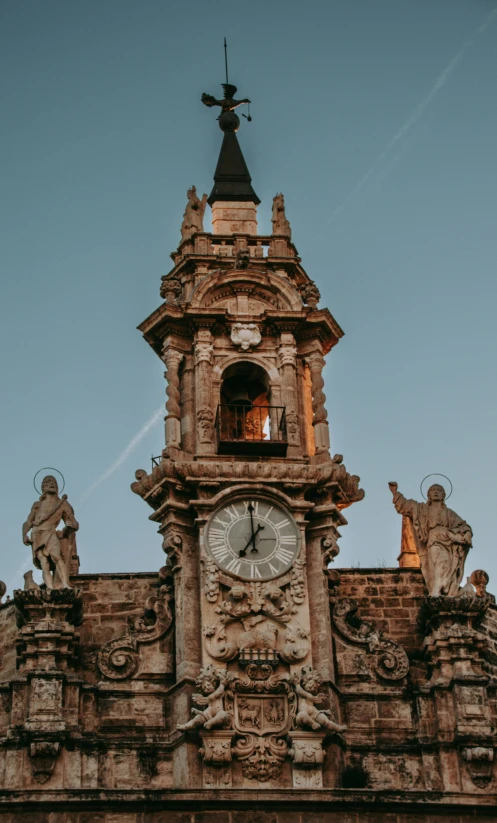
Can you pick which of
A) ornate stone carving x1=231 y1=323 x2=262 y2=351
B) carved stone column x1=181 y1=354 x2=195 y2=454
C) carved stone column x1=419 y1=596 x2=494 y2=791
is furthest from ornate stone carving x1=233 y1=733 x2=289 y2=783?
ornate stone carving x1=231 y1=323 x2=262 y2=351

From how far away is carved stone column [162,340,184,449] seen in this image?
35650mm

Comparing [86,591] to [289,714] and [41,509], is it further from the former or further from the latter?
[289,714]

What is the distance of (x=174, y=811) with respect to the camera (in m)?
31.2

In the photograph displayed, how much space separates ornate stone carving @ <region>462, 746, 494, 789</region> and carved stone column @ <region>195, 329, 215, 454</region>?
23.6 feet

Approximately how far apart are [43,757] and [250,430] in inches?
333

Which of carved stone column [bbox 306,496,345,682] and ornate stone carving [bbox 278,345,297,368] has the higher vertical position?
ornate stone carving [bbox 278,345,297,368]

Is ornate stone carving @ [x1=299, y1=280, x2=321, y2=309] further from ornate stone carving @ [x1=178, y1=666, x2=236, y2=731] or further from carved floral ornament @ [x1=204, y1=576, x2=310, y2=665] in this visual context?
ornate stone carving @ [x1=178, y1=666, x2=236, y2=731]

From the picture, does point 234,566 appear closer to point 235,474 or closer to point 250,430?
point 235,474

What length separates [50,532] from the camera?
3434 cm

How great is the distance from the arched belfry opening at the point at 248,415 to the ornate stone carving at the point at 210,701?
14.7 feet

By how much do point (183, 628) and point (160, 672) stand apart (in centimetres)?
91

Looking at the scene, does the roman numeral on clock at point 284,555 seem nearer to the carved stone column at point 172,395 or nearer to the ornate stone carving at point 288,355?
the carved stone column at point 172,395

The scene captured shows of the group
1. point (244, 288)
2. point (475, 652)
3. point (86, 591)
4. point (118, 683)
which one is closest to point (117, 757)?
point (118, 683)

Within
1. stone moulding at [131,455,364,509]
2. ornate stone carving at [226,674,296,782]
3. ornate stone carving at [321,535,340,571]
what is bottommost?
ornate stone carving at [226,674,296,782]
